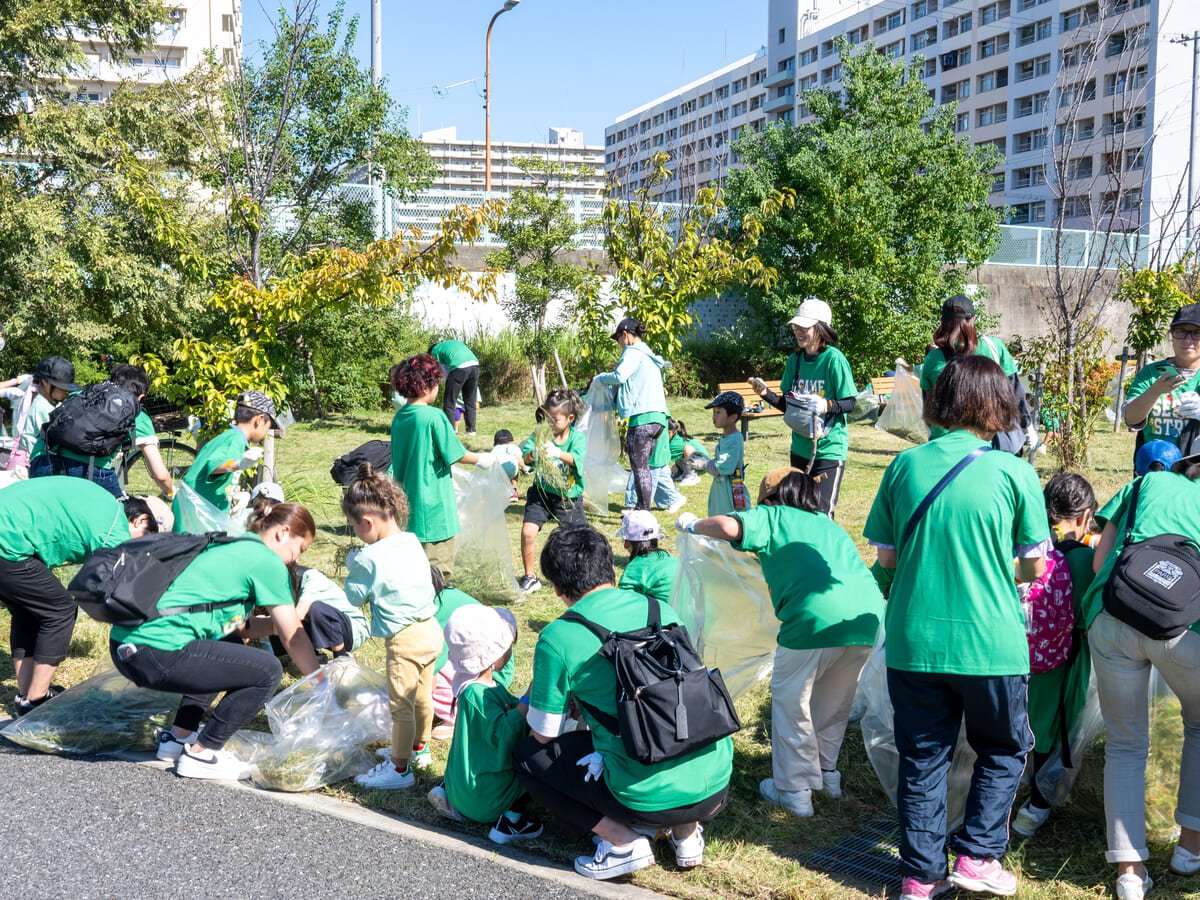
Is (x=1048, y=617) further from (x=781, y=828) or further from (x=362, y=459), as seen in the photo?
(x=362, y=459)

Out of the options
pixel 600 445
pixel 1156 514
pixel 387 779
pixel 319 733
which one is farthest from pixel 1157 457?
pixel 600 445

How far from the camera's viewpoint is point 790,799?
3576 millimetres

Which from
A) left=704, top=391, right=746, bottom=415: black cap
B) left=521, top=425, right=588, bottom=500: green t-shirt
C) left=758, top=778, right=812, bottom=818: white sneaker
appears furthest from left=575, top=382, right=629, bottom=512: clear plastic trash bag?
left=758, top=778, right=812, bottom=818: white sneaker

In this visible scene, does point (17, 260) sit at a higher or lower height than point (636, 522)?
higher

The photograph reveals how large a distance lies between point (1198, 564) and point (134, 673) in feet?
11.6

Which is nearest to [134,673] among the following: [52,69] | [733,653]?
[733,653]

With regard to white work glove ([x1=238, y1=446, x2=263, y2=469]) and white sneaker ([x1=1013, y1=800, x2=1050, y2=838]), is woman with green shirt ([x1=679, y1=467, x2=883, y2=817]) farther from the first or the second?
white work glove ([x1=238, y1=446, x2=263, y2=469])

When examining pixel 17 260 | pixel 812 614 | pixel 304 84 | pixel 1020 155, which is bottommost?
pixel 812 614

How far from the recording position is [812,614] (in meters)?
3.48

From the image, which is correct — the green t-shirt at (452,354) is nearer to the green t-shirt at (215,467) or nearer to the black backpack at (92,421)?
the black backpack at (92,421)

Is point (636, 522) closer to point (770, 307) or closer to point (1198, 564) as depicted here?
point (1198, 564)

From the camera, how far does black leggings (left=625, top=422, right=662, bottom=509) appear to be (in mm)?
7289

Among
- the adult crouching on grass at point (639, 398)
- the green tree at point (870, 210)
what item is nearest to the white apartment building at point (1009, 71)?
the green tree at point (870, 210)

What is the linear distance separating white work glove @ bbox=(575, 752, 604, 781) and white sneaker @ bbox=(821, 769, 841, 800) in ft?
3.20
